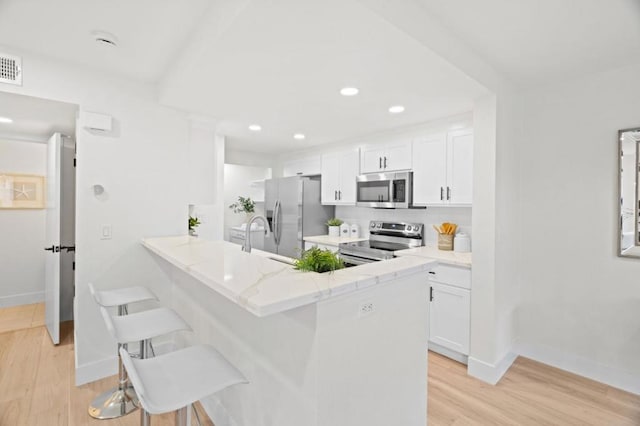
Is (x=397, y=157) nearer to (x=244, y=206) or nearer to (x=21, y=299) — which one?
(x=244, y=206)

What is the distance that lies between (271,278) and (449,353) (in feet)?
7.59

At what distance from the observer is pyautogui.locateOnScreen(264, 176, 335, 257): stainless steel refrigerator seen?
441 centimetres

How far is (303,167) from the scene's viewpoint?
16.3 ft

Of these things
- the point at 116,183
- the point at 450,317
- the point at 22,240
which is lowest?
the point at 450,317

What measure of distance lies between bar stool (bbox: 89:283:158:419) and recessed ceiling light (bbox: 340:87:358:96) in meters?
2.12

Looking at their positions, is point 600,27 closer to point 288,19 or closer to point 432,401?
point 288,19

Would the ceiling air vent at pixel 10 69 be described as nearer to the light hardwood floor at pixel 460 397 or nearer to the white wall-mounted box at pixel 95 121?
the white wall-mounted box at pixel 95 121

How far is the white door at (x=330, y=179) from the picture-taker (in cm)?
432

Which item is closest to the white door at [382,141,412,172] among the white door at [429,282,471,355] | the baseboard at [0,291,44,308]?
the white door at [429,282,471,355]

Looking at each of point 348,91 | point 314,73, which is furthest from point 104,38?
point 348,91

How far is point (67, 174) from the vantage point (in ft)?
10.9

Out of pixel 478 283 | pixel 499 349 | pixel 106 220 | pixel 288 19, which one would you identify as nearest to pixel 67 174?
pixel 106 220

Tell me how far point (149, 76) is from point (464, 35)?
2394mm

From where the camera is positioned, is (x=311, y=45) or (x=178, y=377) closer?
(x=178, y=377)
